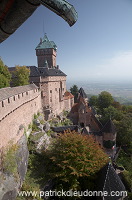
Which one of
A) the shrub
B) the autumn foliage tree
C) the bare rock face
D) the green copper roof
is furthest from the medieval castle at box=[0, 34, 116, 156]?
the autumn foliage tree

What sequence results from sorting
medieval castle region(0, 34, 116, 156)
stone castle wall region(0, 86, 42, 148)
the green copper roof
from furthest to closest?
1. the green copper roof
2. medieval castle region(0, 34, 116, 156)
3. stone castle wall region(0, 86, 42, 148)

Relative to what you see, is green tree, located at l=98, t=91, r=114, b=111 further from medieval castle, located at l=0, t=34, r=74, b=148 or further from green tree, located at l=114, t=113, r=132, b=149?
green tree, located at l=114, t=113, r=132, b=149

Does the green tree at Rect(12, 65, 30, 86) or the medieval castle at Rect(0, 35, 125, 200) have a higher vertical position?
the green tree at Rect(12, 65, 30, 86)

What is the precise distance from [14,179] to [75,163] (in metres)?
4.93

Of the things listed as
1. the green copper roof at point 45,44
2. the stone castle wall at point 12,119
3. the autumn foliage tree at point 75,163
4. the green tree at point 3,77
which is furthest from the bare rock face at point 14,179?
the green copper roof at point 45,44

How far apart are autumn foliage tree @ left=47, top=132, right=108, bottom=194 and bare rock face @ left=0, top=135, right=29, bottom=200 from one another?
2.46 m

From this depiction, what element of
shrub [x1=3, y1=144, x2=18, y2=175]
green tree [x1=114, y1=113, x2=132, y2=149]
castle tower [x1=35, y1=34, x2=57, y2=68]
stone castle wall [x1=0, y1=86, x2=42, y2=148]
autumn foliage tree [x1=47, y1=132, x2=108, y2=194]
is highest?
castle tower [x1=35, y1=34, x2=57, y2=68]

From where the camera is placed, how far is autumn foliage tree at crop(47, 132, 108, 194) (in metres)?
10.8

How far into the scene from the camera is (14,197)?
29.1ft

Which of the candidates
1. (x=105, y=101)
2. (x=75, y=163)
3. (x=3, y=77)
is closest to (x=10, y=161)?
(x=75, y=163)

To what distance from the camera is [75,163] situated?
11.2 metres

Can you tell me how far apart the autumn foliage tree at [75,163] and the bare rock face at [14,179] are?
2460 millimetres

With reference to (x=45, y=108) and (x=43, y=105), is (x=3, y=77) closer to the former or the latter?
(x=43, y=105)

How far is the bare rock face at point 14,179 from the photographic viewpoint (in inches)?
319
